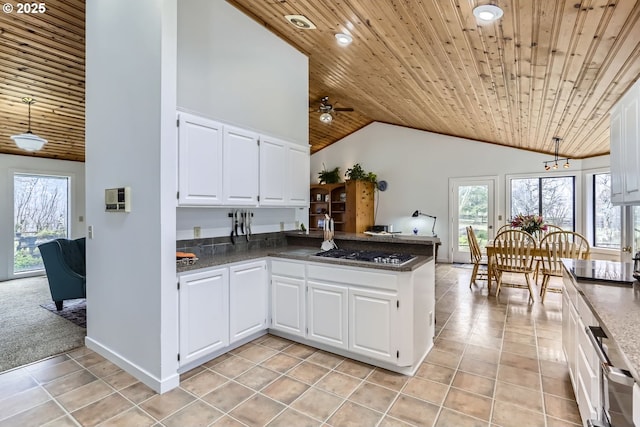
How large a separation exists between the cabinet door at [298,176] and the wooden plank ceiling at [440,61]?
4.21 ft

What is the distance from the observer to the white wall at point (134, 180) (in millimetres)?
2354

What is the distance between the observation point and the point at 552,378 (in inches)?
98.3

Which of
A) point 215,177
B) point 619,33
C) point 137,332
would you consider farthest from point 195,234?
point 619,33

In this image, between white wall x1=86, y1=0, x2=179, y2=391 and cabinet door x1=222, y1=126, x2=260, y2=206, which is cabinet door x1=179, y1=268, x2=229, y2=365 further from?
cabinet door x1=222, y1=126, x2=260, y2=206

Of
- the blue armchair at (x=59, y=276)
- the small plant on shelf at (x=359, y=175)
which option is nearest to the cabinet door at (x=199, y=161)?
the blue armchair at (x=59, y=276)

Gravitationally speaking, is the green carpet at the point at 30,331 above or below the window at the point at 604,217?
below

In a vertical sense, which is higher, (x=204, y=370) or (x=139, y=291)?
(x=139, y=291)

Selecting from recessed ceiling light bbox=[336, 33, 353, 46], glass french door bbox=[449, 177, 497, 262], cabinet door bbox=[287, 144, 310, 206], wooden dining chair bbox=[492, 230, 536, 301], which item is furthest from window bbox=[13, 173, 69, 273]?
glass french door bbox=[449, 177, 497, 262]

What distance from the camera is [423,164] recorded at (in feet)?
25.9

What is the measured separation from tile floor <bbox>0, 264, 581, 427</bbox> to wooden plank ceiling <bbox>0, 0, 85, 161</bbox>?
3051 millimetres

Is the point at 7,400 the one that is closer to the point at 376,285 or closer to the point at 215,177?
the point at 215,177

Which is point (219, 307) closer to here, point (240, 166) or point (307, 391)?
point (307, 391)

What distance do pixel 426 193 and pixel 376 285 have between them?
583 centimetres

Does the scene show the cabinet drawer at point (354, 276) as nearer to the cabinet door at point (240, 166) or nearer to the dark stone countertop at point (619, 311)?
the cabinet door at point (240, 166)
